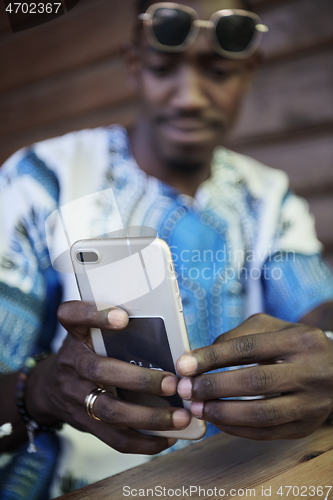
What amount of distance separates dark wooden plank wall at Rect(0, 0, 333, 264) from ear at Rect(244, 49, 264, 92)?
0.02 meters

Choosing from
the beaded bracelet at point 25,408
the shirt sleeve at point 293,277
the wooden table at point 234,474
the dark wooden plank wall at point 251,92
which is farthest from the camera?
the dark wooden plank wall at point 251,92

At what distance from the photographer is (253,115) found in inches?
38.5

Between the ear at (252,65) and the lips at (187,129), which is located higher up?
the ear at (252,65)

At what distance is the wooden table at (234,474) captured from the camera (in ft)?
1.16

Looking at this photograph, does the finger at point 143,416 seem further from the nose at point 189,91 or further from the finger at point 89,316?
the nose at point 189,91

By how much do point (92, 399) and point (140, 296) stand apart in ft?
0.39

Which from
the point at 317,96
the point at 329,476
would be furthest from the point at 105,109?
the point at 329,476

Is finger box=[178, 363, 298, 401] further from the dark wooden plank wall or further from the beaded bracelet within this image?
the dark wooden plank wall

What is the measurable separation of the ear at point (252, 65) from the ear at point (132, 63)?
250 millimetres

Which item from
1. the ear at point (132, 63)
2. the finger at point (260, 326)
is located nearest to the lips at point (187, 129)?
the ear at point (132, 63)

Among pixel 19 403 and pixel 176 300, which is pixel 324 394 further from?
pixel 19 403

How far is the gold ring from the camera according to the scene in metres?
0.40

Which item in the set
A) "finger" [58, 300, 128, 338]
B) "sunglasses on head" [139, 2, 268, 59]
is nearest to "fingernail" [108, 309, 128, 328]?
"finger" [58, 300, 128, 338]

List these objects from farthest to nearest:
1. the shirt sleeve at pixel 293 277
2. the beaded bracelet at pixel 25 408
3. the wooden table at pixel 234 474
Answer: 1. the shirt sleeve at pixel 293 277
2. the beaded bracelet at pixel 25 408
3. the wooden table at pixel 234 474
